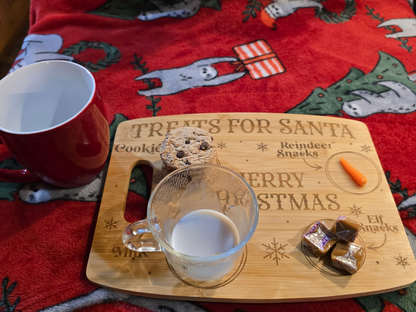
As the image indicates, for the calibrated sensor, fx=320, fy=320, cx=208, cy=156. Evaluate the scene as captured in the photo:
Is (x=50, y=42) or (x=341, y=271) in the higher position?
(x=50, y=42)

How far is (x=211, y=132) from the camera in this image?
695mm

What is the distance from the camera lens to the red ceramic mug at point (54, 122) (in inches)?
20.4

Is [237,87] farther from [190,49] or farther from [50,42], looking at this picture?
[50,42]

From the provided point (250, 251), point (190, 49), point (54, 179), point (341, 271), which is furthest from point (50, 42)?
point (341, 271)

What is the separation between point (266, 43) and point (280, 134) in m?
0.44

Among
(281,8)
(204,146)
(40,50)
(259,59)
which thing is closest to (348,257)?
(204,146)

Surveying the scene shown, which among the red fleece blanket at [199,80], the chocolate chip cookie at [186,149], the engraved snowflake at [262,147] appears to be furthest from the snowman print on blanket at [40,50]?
the engraved snowflake at [262,147]

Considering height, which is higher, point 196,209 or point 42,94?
point 42,94

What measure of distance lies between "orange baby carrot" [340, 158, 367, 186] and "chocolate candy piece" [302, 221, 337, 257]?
0.14 metres

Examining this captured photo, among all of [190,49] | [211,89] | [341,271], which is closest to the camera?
[341,271]

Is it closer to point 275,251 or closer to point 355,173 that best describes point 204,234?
point 275,251

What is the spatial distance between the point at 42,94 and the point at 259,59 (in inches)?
23.9

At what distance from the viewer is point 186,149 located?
602mm

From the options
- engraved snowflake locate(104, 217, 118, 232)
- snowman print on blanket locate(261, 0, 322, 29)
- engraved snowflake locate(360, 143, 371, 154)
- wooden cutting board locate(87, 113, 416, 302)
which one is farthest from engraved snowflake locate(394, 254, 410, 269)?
snowman print on blanket locate(261, 0, 322, 29)
